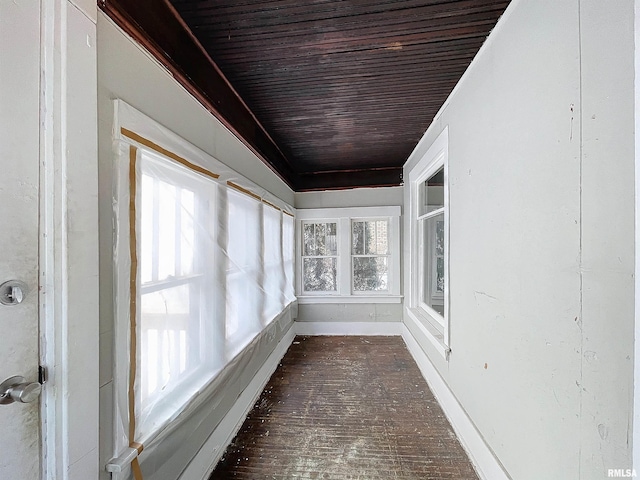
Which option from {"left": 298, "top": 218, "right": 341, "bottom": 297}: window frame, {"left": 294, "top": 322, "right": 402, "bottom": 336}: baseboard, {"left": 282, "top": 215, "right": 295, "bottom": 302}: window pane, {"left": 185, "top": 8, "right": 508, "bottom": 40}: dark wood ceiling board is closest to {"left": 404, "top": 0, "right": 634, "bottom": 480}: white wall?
{"left": 185, "top": 8, "right": 508, "bottom": 40}: dark wood ceiling board

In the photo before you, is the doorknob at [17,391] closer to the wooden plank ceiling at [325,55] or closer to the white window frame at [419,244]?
the wooden plank ceiling at [325,55]

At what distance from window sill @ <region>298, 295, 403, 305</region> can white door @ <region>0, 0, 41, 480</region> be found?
3.62 m

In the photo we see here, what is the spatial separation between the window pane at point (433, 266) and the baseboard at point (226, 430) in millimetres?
1948

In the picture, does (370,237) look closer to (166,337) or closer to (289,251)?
(289,251)

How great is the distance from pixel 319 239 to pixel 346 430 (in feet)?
9.16

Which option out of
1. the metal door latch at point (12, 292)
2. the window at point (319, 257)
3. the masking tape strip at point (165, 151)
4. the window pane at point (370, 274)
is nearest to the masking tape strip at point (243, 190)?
the masking tape strip at point (165, 151)

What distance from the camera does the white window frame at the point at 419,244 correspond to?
7.10 ft

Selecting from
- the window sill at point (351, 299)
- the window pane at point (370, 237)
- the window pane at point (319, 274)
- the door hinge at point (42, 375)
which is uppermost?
the window pane at point (370, 237)

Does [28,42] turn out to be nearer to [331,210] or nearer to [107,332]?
[107,332]

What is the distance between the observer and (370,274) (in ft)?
14.3

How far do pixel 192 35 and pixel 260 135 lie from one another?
1233 millimetres

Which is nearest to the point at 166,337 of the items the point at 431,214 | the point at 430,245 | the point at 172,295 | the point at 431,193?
the point at 172,295

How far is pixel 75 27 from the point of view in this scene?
0.85 m

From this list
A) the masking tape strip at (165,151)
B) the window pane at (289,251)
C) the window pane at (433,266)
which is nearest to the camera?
the masking tape strip at (165,151)
